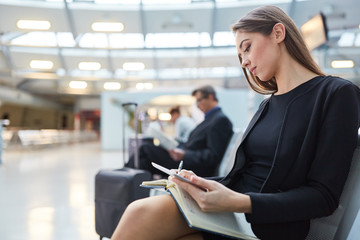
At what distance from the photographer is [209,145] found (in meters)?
3.05

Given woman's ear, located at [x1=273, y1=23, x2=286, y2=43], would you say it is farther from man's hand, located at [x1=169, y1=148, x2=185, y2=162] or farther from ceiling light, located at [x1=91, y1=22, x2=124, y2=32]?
ceiling light, located at [x1=91, y1=22, x2=124, y2=32]

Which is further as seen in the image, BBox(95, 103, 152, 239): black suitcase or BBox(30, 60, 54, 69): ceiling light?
BBox(30, 60, 54, 69): ceiling light

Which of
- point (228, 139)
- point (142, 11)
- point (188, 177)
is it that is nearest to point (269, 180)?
point (188, 177)

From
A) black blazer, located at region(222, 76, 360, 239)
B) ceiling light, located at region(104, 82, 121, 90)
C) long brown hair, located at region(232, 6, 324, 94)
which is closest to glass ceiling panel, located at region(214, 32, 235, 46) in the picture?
ceiling light, located at region(104, 82, 121, 90)

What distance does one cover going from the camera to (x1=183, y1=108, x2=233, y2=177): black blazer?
301cm

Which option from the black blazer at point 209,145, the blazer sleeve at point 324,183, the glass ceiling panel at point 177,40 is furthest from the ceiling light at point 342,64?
the glass ceiling panel at point 177,40

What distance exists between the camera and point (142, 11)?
9297 millimetres

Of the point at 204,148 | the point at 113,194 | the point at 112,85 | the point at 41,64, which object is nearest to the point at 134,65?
the point at 112,85

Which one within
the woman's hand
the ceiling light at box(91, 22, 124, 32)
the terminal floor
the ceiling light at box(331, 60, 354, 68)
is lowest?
the terminal floor

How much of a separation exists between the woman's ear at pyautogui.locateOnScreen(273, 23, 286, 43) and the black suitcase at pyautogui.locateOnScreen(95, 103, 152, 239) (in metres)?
1.46

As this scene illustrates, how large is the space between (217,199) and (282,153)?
10.7 inches

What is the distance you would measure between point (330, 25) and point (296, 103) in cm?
730

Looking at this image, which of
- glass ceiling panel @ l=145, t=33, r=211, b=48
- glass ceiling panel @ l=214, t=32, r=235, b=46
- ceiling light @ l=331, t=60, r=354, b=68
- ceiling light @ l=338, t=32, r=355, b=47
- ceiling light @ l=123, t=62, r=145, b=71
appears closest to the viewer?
ceiling light @ l=331, t=60, r=354, b=68

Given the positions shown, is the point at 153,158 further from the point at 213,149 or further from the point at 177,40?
the point at 177,40
